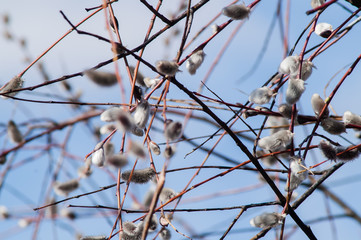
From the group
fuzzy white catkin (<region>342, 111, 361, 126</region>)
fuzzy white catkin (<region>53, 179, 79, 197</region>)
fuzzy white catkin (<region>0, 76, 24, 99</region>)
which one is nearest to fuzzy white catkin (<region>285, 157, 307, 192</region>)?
fuzzy white catkin (<region>342, 111, 361, 126</region>)

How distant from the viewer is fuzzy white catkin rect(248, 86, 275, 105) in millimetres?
857

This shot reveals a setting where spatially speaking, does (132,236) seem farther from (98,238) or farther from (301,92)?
(301,92)

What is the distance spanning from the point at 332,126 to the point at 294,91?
111mm

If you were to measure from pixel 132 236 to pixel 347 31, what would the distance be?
1.89 ft

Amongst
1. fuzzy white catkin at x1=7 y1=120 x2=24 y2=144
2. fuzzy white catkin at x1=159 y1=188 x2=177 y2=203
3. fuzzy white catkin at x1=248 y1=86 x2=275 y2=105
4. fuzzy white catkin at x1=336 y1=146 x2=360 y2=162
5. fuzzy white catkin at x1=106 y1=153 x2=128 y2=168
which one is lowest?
fuzzy white catkin at x1=106 y1=153 x2=128 y2=168

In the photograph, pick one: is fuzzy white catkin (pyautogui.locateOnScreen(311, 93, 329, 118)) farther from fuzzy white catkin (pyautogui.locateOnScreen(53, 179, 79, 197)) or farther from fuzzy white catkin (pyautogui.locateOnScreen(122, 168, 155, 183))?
fuzzy white catkin (pyautogui.locateOnScreen(53, 179, 79, 197))

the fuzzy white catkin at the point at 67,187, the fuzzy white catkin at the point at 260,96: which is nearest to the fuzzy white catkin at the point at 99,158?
the fuzzy white catkin at the point at 260,96

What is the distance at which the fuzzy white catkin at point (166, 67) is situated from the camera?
71 centimetres

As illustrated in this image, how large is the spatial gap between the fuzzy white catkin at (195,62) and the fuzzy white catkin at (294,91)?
188 millimetres

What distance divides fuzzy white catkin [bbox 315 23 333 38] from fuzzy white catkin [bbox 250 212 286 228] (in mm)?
365

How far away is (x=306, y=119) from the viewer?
903mm

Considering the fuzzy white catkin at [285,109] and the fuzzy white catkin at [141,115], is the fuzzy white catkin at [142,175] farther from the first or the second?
the fuzzy white catkin at [285,109]

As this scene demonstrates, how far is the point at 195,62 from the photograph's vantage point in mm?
888

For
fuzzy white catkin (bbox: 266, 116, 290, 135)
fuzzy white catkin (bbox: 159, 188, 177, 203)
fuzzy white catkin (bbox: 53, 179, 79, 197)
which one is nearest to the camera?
fuzzy white catkin (bbox: 159, 188, 177, 203)
